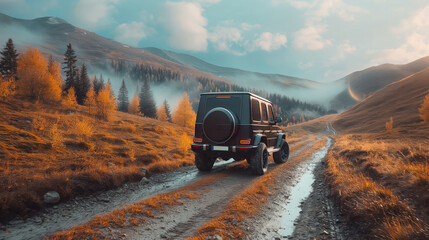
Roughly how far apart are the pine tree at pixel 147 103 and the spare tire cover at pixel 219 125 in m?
75.9

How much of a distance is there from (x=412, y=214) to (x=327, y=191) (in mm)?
3369

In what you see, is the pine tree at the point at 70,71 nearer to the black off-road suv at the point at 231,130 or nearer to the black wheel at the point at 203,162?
the black wheel at the point at 203,162

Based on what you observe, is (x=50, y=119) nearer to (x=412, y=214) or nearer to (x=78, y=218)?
(x=78, y=218)

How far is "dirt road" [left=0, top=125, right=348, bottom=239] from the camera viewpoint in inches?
163

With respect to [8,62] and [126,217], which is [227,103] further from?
[8,62]

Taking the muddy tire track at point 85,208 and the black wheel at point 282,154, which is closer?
the muddy tire track at point 85,208

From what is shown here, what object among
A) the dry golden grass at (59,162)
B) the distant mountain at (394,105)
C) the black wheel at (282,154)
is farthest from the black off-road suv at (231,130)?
the distant mountain at (394,105)

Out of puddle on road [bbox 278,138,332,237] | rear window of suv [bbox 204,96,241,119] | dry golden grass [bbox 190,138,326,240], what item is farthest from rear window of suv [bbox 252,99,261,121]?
puddle on road [bbox 278,138,332,237]

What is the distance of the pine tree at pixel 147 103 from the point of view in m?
81.2

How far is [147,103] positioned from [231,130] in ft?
257

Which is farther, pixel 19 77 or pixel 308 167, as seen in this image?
pixel 19 77

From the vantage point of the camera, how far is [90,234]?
3783mm

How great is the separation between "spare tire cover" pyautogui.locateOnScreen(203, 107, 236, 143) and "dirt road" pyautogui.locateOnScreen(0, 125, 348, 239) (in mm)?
1765

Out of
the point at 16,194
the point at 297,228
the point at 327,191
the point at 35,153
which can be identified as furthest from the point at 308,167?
the point at 35,153
